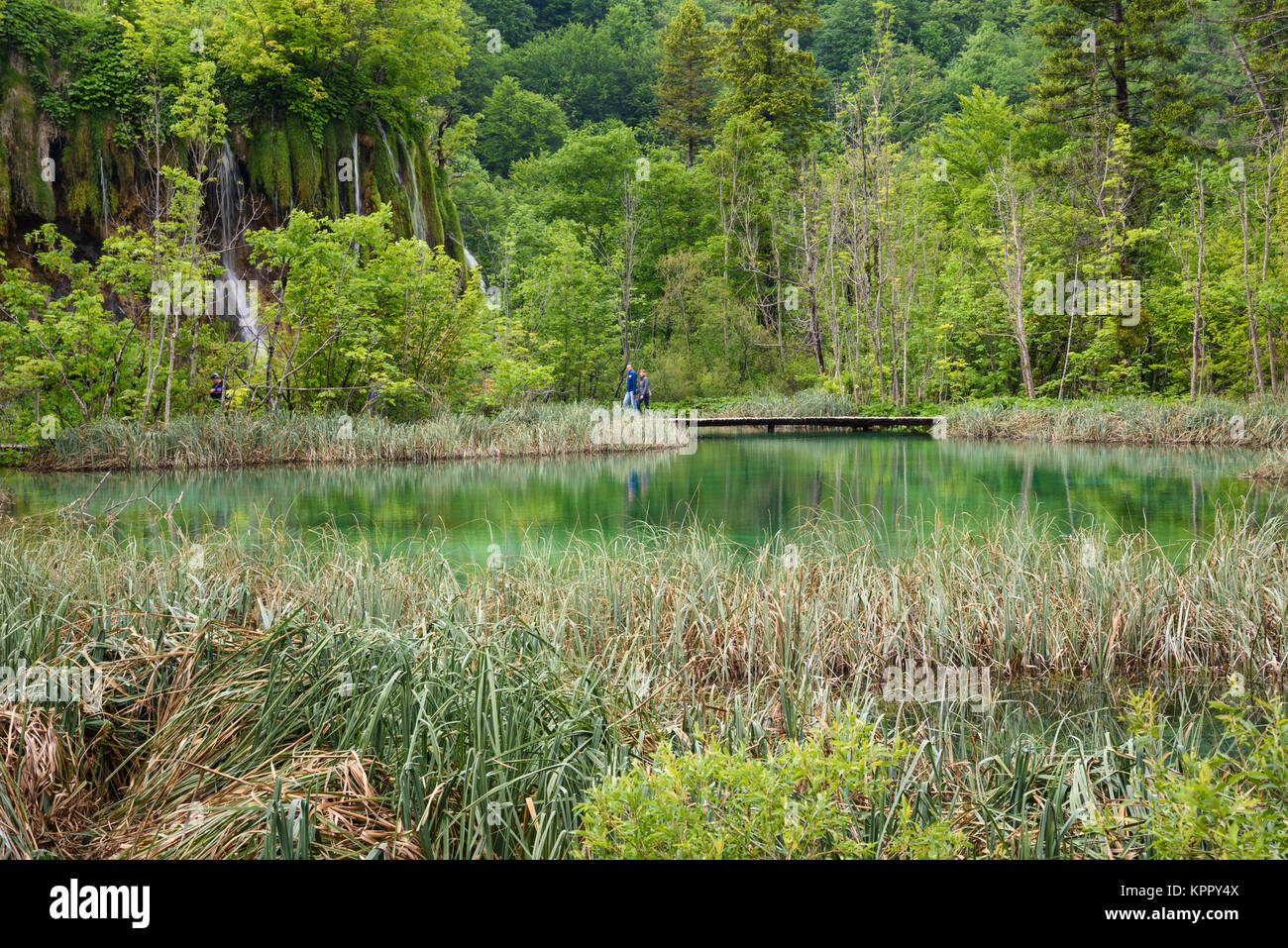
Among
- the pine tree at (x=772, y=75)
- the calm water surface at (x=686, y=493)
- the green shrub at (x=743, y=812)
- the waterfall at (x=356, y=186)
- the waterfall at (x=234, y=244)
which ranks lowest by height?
the calm water surface at (x=686, y=493)

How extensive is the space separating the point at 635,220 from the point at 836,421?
14.1m

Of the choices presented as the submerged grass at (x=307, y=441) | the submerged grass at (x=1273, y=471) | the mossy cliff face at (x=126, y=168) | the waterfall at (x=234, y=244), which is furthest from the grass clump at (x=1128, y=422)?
the waterfall at (x=234, y=244)

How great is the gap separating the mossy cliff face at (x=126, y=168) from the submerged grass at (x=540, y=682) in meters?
13.2

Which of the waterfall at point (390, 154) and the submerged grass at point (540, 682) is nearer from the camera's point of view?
the submerged grass at point (540, 682)

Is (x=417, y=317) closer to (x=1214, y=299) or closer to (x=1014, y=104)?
(x=1214, y=299)

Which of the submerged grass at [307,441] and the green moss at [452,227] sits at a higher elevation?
the green moss at [452,227]

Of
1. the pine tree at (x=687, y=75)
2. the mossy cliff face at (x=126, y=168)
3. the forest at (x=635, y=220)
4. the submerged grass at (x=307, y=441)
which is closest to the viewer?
the submerged grass at (x=307, y=441)

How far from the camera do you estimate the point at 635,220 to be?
3444 centimetres

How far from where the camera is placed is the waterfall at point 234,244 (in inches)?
807

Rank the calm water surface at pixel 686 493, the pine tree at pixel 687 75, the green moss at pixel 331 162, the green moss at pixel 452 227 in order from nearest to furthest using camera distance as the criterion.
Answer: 1. the calm water surface at pixel 686 493
2. the green moss at pixel 331 162
3. the green moss at pixel 452 227
4. the pine tree at pixel 687 75

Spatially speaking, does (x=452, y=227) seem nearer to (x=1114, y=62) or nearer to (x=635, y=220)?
(x=635, y=220)

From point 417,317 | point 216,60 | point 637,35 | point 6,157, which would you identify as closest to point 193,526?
point 417,317

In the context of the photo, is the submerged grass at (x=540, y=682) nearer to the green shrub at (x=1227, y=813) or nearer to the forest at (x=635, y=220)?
the green shrub at (x=1227, y=813)

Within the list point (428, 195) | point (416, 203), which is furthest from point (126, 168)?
point (428, 195)
